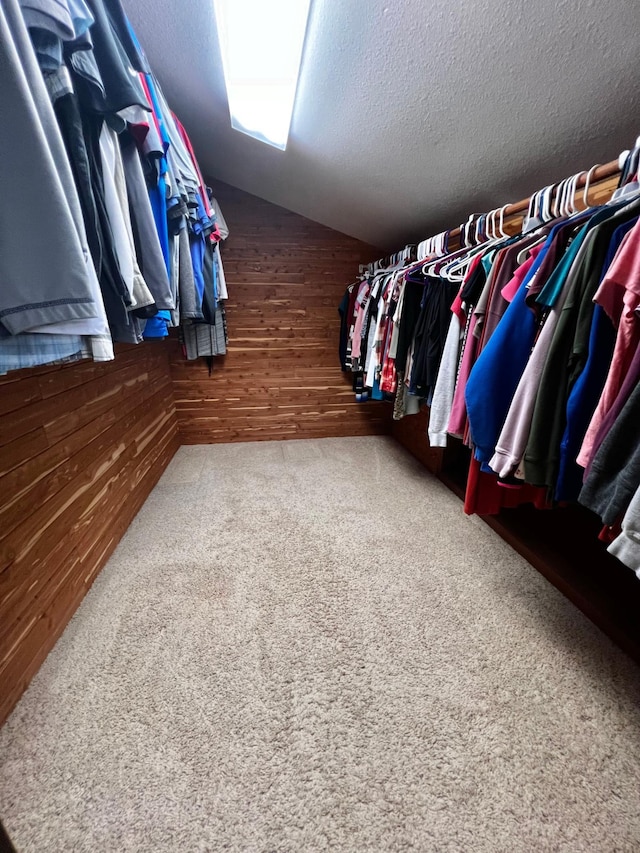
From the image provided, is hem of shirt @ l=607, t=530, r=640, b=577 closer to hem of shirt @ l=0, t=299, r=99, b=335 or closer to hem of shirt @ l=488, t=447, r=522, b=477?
hem of shirt @ l=488, t=447, r=522, b=477

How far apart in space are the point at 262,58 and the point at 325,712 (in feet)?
8.02

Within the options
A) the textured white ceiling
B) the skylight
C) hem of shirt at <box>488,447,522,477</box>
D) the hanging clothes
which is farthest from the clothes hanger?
the hanging clothes

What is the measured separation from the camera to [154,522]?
1775 mm

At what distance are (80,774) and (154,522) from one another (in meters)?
1.11

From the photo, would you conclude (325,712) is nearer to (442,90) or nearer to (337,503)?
(337,503)

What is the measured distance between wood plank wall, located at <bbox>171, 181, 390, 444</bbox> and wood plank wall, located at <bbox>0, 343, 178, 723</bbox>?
108cm

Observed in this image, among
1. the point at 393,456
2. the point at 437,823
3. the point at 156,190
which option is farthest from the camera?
the point at 393,456

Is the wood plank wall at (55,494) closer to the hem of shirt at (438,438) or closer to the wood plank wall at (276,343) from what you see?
the wood plank wall at (276,343)

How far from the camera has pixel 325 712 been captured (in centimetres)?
90

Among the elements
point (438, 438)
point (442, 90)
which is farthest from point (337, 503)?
point (442, 90)

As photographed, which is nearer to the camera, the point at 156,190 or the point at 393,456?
the point at 156,190

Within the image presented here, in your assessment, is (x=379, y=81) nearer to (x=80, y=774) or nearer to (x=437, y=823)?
(x=437, y=823)

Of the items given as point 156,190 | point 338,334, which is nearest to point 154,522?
point 156,190

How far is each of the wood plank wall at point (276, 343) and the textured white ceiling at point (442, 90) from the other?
0.75m
